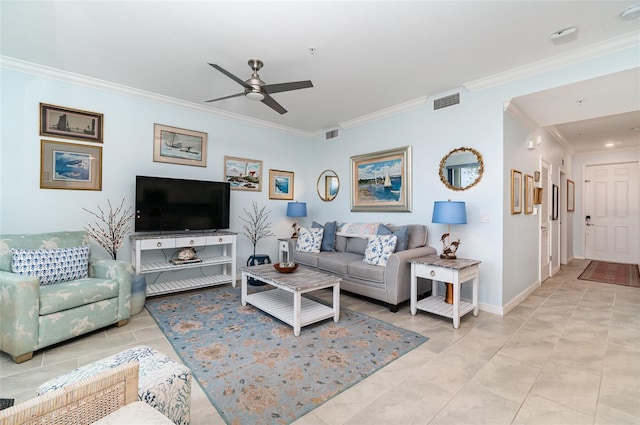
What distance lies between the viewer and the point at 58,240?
294cm

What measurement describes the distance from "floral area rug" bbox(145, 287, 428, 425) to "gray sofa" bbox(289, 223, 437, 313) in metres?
0.39

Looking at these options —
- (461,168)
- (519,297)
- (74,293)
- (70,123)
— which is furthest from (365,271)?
(70,123)

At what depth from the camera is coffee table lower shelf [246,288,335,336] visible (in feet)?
9.30

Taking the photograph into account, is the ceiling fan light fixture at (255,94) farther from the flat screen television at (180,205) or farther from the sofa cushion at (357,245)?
the sofa cushion at (357,245)

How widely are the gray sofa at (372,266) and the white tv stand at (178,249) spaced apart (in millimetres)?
1065

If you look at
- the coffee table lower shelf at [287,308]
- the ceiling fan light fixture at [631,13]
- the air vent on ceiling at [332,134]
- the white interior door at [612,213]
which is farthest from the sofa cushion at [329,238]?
the white interior door at [612,213]

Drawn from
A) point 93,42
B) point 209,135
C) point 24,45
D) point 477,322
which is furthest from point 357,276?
point 24,45

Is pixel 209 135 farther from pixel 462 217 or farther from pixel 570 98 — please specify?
pixel 570 98

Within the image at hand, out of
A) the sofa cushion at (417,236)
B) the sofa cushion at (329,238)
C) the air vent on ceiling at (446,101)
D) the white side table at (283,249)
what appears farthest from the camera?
the white side table at (283,249)

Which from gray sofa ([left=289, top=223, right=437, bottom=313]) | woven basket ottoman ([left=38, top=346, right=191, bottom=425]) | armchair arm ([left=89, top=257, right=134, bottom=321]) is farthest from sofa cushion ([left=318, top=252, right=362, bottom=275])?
woven basket ottoman ([left=38, top=346, right=191, bottom=425])

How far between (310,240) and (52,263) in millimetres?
3064

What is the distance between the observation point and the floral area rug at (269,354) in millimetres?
1796

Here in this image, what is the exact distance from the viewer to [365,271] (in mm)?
3539

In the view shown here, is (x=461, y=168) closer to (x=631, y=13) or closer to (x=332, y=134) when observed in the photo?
(x=631, y=13)
